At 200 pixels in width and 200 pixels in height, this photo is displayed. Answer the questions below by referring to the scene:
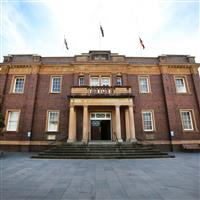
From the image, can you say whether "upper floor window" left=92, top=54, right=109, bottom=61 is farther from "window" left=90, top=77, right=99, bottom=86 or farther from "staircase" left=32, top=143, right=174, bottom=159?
"staircase" left=32, top=143, right=174, bottom=159

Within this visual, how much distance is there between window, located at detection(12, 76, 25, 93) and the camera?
15.1m

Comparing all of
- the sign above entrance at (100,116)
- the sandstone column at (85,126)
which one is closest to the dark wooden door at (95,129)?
the sign above entrance at (100,116)

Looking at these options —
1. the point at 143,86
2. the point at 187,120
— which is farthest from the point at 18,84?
the point at 187,120

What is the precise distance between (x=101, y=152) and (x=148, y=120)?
6414 millimetres

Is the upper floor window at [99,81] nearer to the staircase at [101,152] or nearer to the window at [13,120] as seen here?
the staircase at [101,152]

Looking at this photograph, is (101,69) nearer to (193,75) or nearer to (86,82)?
(86,82)

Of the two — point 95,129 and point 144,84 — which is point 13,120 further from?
point 144,84

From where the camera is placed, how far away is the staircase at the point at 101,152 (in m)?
9.82

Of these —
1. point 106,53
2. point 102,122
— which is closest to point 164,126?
point 102,122

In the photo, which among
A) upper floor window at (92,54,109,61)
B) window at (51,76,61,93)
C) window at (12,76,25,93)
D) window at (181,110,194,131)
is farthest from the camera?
upper floor window at (92,54,109,61)

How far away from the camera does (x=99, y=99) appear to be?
43.2ft

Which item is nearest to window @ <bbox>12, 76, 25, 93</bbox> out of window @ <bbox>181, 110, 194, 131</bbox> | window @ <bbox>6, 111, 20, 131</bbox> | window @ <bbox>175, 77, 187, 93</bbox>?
window @ <bbox>6, 111, 20, 131</bbox>

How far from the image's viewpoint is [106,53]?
54.0ft

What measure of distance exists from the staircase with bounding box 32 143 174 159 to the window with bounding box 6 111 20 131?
541 centimetres
